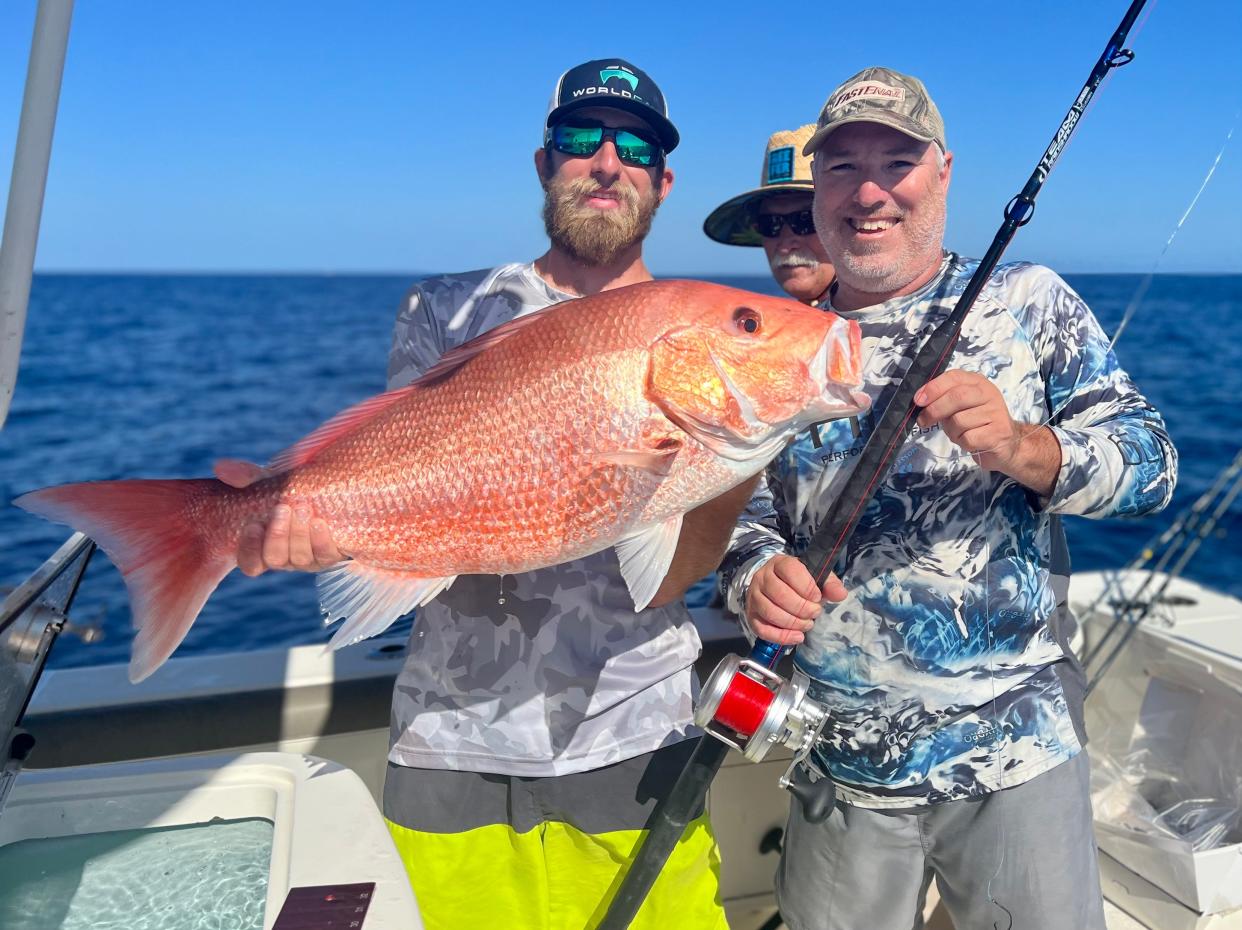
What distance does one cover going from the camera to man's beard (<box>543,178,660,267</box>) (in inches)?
95.2

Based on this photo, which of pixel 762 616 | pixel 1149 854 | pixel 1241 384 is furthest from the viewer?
pixel 1241 384

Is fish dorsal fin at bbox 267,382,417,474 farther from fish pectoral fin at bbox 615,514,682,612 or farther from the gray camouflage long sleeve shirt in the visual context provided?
fish pectoral fin at bbox 615,514,682,612

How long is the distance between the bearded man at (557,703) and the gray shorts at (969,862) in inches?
14.2

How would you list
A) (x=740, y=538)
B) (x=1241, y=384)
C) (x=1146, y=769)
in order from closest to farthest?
(x=740, y=538) < (x=1146, y=769) < (x=1241, y=384)

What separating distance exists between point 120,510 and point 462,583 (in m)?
0.87

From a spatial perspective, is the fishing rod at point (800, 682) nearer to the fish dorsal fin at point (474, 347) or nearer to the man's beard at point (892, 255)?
the man's beard at point (892, 255)

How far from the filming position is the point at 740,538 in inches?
97.7

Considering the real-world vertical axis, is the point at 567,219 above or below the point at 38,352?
above

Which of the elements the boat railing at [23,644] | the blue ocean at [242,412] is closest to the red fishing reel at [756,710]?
the blue ocean at [242,412]

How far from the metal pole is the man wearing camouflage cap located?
1605mm

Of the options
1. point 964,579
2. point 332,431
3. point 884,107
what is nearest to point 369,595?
point 332,431

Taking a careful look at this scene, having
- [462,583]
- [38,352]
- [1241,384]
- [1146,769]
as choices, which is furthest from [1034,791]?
[38,352]

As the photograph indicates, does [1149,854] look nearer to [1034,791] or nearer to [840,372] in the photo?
[1034,791]

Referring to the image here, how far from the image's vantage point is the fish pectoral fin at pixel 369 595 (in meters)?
1.99
